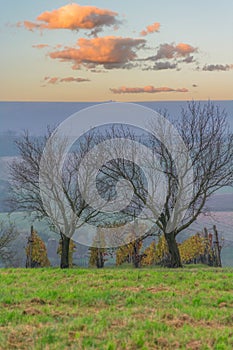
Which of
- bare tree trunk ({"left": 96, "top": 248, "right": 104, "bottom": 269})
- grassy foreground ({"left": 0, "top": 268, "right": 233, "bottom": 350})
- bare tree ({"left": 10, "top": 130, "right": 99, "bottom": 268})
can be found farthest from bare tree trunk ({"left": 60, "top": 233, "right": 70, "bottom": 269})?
bare tree trunk ({"left": 96, "top": 248, "right": 104, "bottom": 269})

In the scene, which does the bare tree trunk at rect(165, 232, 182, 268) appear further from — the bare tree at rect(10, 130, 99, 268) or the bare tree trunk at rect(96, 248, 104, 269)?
the bare tree trunk at rect(96, 248, 104, 269)

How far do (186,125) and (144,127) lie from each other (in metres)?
2.93

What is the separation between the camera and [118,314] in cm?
1052

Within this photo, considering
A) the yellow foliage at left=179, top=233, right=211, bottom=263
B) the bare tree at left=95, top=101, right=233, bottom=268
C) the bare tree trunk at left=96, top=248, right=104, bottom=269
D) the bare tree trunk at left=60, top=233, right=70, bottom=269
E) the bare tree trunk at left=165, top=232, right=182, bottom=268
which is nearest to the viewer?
the bare tree at left=95, top=101, right=233, bottom=268

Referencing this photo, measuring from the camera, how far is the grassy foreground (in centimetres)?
838

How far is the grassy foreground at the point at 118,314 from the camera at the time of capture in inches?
330

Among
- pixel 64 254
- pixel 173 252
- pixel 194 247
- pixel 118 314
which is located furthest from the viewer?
pixel 194 247

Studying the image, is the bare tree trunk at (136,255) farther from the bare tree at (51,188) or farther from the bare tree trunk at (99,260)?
the bare tree at (51,188)

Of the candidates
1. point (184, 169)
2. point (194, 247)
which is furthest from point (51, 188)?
point (194, 247)

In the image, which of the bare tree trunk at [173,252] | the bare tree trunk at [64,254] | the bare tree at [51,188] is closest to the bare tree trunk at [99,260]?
the bare tree trunk at [64,254]

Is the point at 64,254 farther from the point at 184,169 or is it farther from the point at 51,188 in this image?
the point at 184,169

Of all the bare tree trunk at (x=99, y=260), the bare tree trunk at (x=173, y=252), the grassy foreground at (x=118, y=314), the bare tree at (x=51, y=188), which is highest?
the bare tree at (x=51, y=188)

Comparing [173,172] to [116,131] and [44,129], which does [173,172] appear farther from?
[44,129]

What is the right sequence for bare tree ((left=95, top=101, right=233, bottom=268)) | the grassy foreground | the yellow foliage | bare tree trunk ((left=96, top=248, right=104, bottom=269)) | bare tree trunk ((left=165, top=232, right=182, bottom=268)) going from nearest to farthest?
the grassy foreground, bare tree ((left=95, top=101, right=233, bottom=268)), bare tree trunk ((left=165, top=232, right=182, bottom=268)), the yellow foliage, bare tree trunk ((left=96, top=248, right=104, bottom=269))
